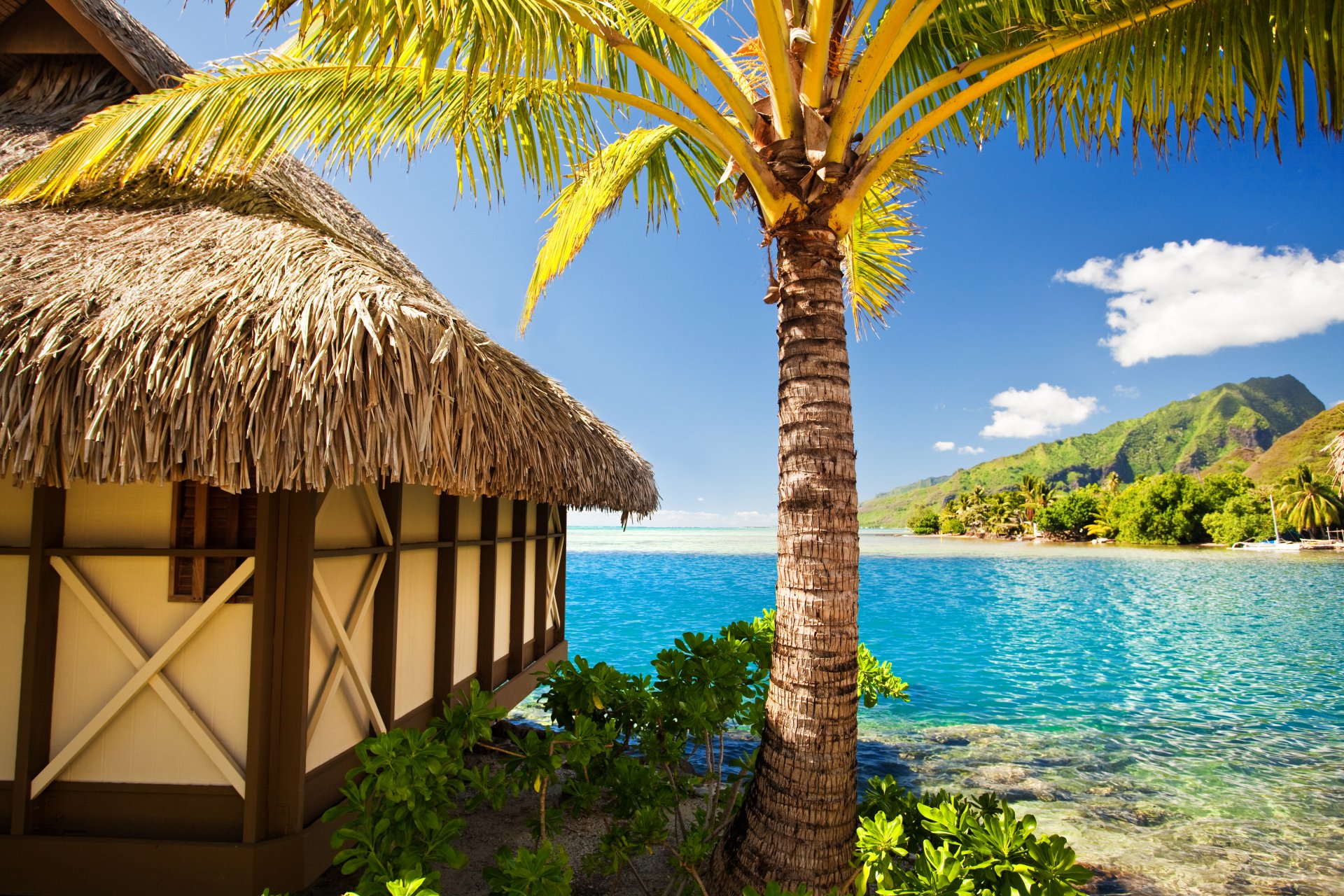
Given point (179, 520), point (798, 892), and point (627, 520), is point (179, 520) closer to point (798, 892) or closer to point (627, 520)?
point (798, 892)

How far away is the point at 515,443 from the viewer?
335 centimetres

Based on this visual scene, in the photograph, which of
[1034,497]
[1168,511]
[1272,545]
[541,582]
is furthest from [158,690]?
[1034,497]

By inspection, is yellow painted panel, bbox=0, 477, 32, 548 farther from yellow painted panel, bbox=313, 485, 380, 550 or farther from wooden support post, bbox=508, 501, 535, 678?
wooden support post, bbox=508, 501, 535, 678

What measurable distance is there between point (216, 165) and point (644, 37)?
91.1 inches

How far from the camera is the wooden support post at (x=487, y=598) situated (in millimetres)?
5254

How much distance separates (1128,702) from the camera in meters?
9.81

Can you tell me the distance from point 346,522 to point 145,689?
3.54ft

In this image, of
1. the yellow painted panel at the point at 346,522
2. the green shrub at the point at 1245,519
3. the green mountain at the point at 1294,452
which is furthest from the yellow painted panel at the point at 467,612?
the green mountain at the point at 1294,452

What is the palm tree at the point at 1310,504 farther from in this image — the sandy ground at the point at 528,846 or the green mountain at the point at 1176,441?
the green mountain at the point at 1176,441

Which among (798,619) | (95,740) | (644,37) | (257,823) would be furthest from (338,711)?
(644,37)

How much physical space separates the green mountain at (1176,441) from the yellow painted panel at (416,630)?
437ft

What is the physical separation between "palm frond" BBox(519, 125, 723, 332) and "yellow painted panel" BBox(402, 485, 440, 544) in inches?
61.4

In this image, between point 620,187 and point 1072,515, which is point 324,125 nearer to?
point 620,187

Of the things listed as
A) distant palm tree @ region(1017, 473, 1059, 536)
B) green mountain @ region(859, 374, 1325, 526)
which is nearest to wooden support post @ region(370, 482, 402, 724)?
distant palm tree @ region(1017, 473, 1059, 536)
